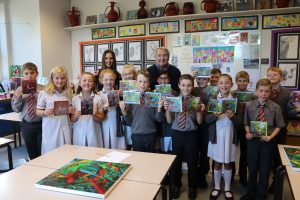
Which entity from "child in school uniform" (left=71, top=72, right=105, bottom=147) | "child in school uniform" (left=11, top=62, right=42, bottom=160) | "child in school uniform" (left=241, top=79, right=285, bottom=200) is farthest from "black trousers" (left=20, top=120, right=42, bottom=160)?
"child in school uniform" (left=241, top=79, right=285, bottom=200)

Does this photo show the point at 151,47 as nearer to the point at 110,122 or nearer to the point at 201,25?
the point at 201,25

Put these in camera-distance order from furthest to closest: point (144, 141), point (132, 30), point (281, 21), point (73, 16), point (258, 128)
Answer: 1. point (73, 16)
2. point (132, 30)
3. point (281, 21)
4. point (144, 141)
5. point (258, 128)

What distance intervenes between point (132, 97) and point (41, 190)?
117cm

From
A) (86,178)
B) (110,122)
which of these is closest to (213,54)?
(110,122)

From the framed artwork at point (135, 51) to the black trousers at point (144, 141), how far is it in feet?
8.80

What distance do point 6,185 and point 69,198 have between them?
1.46 ft

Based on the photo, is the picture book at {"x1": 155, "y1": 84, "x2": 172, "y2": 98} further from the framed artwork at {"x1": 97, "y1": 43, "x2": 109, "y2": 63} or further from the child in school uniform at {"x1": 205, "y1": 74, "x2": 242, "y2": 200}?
the framed artwork at {"x1": 97, "y1": 43, "x2": 109, "y2": 63}

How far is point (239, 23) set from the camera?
4.14m

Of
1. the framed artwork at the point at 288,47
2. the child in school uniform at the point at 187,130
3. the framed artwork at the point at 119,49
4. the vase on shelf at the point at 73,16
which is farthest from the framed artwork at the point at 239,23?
the vase on shelf at the point at 73,16

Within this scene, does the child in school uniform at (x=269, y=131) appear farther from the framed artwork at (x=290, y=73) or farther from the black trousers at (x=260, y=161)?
the framed artwork at (x=290, y=73)

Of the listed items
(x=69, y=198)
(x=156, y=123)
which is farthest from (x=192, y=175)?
(x=69, y=198)

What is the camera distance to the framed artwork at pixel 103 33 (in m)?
5.14

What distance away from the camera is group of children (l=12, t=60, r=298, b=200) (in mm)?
2395

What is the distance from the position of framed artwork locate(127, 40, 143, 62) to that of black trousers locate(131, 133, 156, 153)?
2684 millimetres
